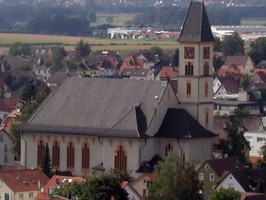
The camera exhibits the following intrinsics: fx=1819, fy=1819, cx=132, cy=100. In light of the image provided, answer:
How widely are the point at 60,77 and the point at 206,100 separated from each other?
3997cm

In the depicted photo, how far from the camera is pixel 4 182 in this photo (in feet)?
177

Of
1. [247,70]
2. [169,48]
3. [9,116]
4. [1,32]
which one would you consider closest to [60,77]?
[247,70]

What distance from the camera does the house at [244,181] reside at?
53094 millimetres

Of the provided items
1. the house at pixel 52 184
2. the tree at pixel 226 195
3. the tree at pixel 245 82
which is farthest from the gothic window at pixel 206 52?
the tree at pixel 245 82

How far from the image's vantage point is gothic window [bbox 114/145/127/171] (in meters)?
58.3

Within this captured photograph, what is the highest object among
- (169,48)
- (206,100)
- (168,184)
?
(169,48)

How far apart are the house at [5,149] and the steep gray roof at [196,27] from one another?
863 centimetres

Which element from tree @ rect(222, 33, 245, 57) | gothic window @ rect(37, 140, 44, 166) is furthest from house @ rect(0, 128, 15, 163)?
tree @ rect(222, 33, 245, 57)

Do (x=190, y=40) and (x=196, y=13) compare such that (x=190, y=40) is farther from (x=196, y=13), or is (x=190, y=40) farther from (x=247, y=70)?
(x=247, y=70)

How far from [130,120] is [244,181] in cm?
603

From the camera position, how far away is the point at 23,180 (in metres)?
54.5

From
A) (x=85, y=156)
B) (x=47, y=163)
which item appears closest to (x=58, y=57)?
(x=85, y=156)

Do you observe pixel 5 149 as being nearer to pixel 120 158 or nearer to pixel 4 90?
pixel 120 158

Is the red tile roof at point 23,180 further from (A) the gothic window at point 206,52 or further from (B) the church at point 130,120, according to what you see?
(A) the gothic window at point 206,52
